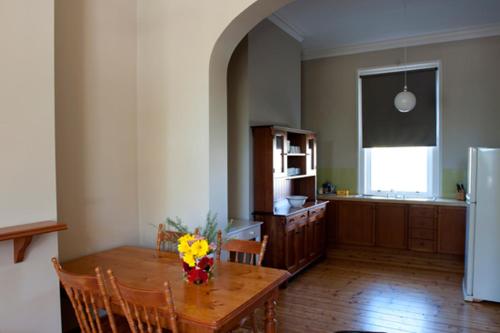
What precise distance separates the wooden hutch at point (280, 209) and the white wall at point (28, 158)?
8.03 ft

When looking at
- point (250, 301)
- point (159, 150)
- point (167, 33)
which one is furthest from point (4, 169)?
point (167, 33)

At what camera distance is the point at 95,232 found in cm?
289

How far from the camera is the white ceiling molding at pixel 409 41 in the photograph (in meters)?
5.14

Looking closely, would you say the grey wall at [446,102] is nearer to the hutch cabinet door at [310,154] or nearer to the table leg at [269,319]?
the hutch cabinet door at [310,154]

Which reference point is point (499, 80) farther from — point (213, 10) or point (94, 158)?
point (94, 158)

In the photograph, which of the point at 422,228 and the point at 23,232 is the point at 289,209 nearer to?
the point at 422,228

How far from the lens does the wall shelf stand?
1892 mm

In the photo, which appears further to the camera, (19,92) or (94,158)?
(94,158)

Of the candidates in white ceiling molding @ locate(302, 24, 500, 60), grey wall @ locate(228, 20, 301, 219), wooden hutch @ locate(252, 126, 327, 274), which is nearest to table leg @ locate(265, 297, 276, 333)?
wooden hutch @ locate(252, 126, 327, 274)

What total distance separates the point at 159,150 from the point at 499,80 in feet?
15.4

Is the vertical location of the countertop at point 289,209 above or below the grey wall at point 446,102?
below

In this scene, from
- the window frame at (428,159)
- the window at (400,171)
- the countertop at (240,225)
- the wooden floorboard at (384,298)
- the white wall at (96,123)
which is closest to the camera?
the white wall at (96,123)

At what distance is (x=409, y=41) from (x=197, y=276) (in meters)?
5.06

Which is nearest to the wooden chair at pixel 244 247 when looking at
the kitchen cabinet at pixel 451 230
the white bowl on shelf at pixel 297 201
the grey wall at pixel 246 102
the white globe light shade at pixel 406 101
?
the grey wall at pixel 246 102
